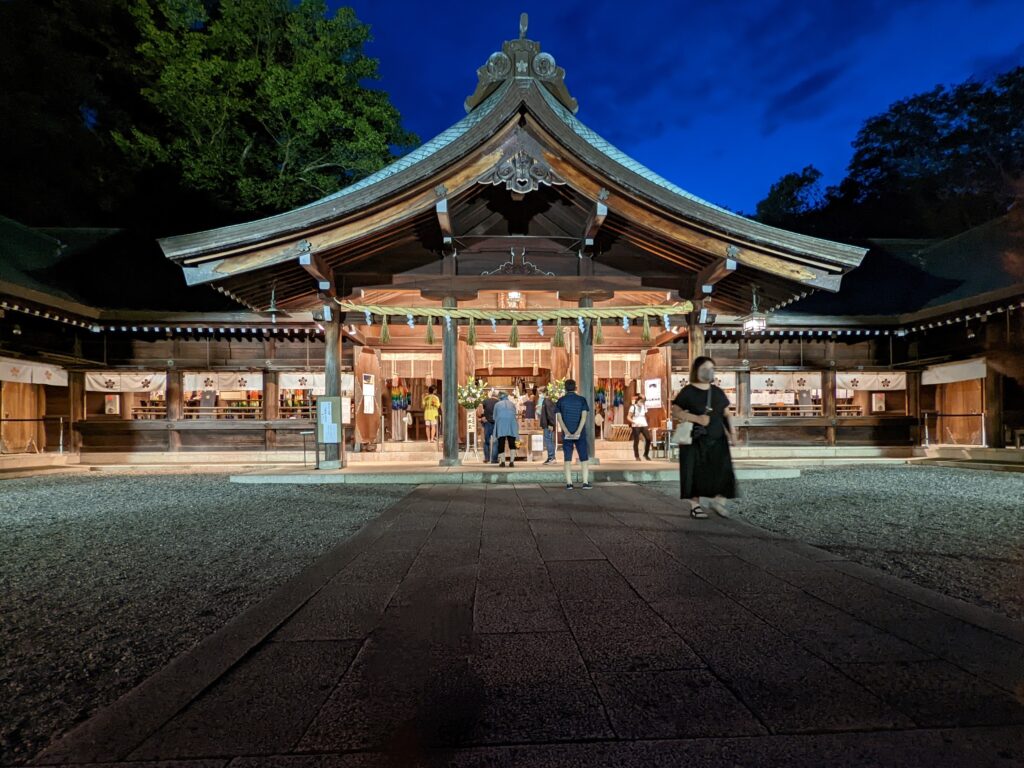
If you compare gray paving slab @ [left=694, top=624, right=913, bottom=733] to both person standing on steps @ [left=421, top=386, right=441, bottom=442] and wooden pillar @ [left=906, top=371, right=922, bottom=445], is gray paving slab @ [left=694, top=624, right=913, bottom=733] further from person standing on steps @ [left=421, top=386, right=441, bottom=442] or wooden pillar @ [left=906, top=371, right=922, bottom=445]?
wooden pillar @ [left=906, top=371, right=922, bottom=445]

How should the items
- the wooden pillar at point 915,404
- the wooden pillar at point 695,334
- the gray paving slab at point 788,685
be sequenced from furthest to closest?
the wooden pillar at point 915,404 → the wooden pillar at point 695,334 → the gray paving slab at point 788,685

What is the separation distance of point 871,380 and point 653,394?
6659 mm

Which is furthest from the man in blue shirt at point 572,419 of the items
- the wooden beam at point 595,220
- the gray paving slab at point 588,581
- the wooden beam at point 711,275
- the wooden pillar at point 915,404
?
the wooden pillar at point 915,404

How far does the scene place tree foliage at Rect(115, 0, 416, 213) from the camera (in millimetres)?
22484

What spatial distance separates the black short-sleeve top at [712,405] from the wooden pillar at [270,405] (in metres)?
13.0

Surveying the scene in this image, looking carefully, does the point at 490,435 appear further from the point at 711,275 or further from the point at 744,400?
the point at 744,400

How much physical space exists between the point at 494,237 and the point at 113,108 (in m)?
25.6

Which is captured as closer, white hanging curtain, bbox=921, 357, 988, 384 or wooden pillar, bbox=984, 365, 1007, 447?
wooden pillar, bbox=984, 365, 1007, 447

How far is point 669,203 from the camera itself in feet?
31.4

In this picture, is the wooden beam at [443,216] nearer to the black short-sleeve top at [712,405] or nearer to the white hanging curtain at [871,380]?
the black short-sleeve top at [712,405]

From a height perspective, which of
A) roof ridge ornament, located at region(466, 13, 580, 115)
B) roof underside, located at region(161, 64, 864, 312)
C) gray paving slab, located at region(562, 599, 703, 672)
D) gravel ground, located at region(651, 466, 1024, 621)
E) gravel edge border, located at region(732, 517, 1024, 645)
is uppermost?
roof ridge ornament, located at region(466, 13, 580, 115)

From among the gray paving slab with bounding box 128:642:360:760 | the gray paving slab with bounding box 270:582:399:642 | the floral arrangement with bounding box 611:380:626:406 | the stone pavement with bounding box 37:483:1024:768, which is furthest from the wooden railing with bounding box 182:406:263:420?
the gray paving slab with bounding box 128:642:360:760

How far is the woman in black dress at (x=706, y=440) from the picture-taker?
19.9 feet

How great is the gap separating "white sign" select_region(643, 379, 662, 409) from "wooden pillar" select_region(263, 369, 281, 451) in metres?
11.0
